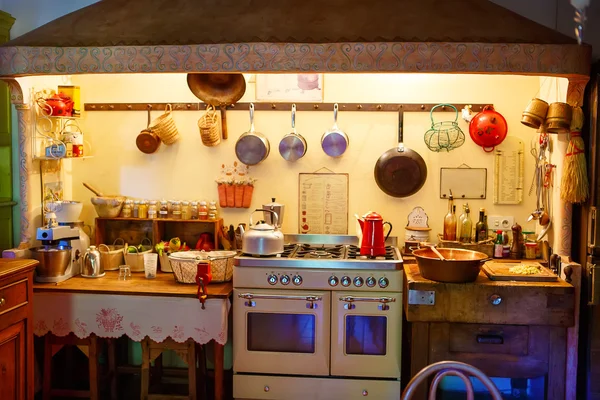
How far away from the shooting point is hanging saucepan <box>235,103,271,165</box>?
4848 millimetres

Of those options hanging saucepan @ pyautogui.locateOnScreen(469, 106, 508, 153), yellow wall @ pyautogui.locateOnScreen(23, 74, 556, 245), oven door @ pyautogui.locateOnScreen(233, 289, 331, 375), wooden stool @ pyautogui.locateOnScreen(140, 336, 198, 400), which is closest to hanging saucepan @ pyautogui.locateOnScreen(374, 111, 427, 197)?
yellow wall @ pyautogui.locateOnScreen(23, 74, 556, 245)

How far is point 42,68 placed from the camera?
4180 millimetres

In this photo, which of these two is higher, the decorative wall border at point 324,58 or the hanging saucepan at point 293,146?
the decorative wall border at point 324,58

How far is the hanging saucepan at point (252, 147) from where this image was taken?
15.9 ft

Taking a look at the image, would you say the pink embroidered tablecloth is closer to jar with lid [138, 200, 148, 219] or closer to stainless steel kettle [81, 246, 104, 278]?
stainless steel kettle [81, 246, 104, 278]

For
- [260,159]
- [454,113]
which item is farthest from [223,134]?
[454,113]

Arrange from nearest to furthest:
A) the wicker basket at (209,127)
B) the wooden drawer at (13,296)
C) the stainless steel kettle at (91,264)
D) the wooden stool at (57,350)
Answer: the wooden drawer at (13,296) → the wooden stool at (57,350) → the stainless steel kettle at (91,264) → the wicker basket at (209,127)

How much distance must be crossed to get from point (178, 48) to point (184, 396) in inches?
87.5

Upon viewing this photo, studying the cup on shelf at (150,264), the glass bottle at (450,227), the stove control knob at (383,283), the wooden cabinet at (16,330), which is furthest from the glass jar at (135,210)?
the glass bottle at (450,227)

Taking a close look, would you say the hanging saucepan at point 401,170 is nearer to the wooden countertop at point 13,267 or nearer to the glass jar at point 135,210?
the glass jar at point 135,210

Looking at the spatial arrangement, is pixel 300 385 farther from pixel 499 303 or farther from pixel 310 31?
pixel 310 31

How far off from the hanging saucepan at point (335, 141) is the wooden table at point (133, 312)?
4.18ft

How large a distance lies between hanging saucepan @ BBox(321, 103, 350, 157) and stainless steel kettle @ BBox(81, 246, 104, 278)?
5.77ft

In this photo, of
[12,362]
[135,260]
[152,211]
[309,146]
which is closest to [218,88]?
[309,146]
